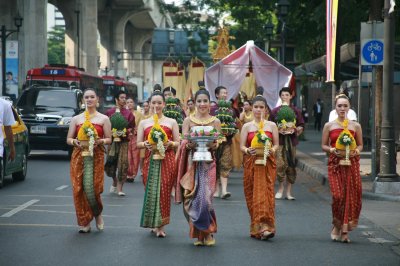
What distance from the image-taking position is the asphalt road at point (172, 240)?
31.1 feet

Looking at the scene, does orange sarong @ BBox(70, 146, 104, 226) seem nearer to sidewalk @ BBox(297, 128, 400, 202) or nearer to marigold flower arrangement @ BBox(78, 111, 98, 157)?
marigold flower arrangement @ BBox(78, 111, 98, 157)

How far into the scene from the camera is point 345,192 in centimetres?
1114

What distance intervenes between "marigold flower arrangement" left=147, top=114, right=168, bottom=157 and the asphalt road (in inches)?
40.5

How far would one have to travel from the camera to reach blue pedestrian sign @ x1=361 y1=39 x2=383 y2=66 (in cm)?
1731

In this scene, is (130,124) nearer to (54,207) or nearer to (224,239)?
(54,207)

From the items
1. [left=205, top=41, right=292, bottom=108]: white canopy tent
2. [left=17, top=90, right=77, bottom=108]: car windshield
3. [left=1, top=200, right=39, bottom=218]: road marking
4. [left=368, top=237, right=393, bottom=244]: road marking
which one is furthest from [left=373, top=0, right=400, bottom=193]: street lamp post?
[left=17, top=90, right=77, bottom=108]: car windshield

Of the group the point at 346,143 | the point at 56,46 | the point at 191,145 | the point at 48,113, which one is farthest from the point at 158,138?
the point at 56,46

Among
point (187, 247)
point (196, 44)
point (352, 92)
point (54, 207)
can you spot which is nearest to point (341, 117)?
point (187, 247)

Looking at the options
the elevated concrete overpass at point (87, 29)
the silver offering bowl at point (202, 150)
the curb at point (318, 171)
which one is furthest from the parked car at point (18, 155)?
the elevated concrete overpass at point (87, 29)

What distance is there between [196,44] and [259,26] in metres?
15.4

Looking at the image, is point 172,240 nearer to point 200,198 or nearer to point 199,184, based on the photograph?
point 200,198

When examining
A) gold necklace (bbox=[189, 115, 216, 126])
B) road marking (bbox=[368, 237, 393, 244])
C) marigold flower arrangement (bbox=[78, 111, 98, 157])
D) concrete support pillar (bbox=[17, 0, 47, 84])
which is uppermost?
concrete support pillar (bbox=[17, 0, 47, 84])

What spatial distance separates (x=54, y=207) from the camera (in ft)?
47.0

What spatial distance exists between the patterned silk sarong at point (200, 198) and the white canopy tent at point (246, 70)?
14.5 m
